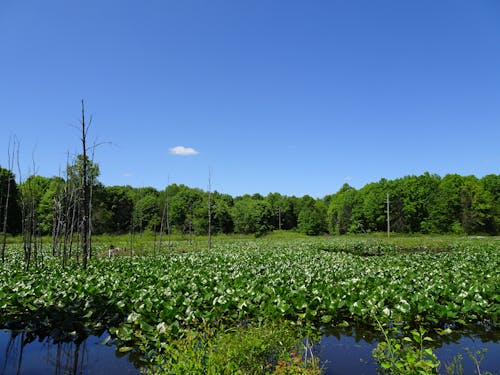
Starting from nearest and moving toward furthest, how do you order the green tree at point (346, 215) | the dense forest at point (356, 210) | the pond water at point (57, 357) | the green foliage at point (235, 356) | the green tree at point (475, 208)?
1. the green foliage at point (235, 356)
2. the pond water at point (57, 357)
3. the dense forest at point (356, 210)
4. the green tree at point (475, 208)
5. the green tree at point (346, 215)

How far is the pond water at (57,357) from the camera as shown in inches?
194

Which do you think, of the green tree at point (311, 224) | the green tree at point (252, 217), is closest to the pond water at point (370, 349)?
the green tree at point (252, 217)

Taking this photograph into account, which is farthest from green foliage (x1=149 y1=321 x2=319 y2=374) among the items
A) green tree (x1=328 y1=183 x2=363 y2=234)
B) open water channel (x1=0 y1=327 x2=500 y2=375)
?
green tree (x1=328 y1=183 x2=363 y2=234)

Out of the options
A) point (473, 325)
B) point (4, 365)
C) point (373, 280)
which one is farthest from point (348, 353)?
point (4, 365)

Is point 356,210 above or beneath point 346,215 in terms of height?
above

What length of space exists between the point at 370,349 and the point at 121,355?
414 centimetres

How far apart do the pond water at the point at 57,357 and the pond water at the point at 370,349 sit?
305 cm

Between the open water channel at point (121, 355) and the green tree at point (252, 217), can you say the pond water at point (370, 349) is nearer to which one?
the open water channel at point (121, 355)

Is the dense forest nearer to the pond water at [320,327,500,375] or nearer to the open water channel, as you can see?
the open water channel

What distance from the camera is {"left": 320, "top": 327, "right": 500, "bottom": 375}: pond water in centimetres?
507

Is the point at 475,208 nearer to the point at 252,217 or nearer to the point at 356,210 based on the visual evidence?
the point at 356,210

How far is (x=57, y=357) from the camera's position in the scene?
5.31 metres

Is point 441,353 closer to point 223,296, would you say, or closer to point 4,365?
point 223,296

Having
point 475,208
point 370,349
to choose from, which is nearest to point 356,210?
point 475,208
